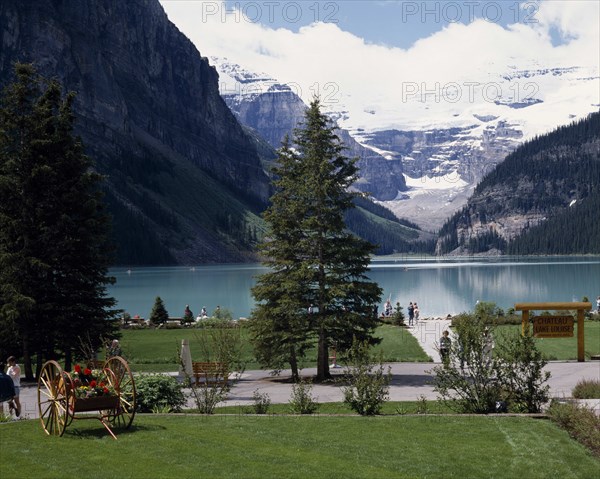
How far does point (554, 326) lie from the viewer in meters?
35.1

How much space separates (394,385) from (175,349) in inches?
653

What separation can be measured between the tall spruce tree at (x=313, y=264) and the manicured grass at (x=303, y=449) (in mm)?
11962

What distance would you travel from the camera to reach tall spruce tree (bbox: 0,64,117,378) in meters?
32.5

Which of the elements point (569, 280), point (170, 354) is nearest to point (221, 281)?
point (569, 280)

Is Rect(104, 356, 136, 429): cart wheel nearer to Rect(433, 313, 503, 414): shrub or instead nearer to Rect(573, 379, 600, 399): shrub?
Rect(433, 313, 503, 414): shrub

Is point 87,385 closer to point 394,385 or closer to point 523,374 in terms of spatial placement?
point 523,374

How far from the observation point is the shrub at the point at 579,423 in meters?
16.0

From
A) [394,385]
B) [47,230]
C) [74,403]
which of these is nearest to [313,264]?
[394,385]

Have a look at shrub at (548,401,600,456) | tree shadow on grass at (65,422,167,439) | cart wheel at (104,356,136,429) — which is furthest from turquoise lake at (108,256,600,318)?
shrub at (548,401,600,456)

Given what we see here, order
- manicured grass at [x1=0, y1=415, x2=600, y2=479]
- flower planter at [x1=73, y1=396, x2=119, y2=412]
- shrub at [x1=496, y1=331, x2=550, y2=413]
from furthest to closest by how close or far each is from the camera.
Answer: shrub at [x1=496, y1=331, x2=550, y2=413] < flower planter at [x1=73, y1=396, x2=119, y2=412] < manicured grass at [x1=0, y1=415, x2=600, y2=479]

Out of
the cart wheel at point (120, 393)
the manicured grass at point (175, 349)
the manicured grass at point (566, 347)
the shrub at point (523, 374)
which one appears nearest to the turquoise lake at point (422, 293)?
the manicured grass at point (175, 349)

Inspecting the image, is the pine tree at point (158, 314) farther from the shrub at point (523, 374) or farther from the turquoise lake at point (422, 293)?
the shrub at point (523, 374)

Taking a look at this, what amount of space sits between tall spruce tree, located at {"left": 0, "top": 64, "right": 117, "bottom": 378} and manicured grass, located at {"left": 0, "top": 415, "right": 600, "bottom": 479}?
15.0 meters

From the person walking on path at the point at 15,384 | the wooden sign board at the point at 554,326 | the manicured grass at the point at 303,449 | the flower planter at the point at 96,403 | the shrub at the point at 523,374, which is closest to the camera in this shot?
the manicured grass at the point at 303,449
